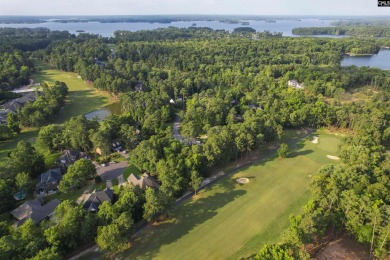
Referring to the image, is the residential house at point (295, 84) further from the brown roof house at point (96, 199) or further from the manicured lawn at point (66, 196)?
the manicured lawn at point (66, 196)

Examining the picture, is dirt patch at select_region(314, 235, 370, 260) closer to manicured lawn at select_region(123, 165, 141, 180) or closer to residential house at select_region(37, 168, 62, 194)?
manicured lawn at select_region(123, 165, 141, 180)

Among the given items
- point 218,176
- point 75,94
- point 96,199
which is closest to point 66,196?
point 96,199

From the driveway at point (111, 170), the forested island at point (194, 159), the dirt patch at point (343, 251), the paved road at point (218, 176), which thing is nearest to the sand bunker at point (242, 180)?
the forested island at point (194, 159)

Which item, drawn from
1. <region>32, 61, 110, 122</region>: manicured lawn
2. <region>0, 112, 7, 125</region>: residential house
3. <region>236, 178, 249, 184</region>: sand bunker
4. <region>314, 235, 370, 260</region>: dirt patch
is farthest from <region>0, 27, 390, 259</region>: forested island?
<region>0, 112, 7, 125</region>: residential house

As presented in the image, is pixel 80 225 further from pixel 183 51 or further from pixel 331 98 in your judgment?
pixel 183 51

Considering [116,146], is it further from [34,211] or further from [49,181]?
[34,211]
